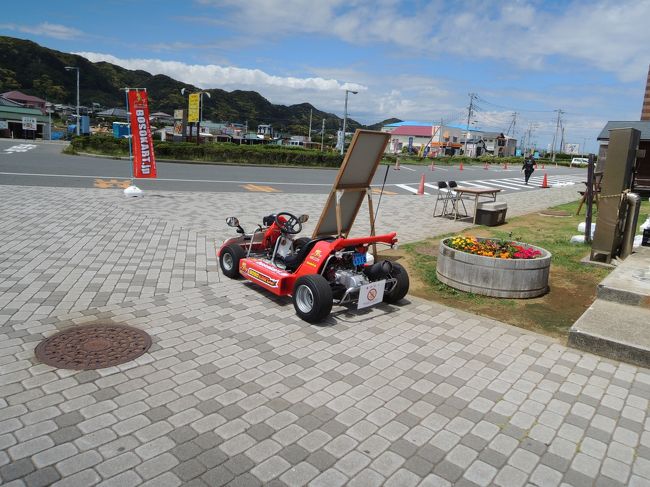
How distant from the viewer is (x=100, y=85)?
481 ft

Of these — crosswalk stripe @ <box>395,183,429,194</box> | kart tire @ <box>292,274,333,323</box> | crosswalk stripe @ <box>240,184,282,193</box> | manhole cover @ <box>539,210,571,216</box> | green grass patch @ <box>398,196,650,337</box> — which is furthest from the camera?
crosswalk stripe @ <box>395,183,429,194</box>

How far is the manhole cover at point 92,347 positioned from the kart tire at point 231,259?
1943 millimetres

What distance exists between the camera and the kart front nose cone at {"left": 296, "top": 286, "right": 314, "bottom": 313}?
5199 millimetres

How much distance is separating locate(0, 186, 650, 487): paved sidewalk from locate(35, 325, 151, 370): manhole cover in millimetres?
131

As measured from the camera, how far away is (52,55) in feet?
447

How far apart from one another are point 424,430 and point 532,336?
251 centimetres

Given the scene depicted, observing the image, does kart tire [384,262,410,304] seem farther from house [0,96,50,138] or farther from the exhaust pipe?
house [0,96,50,138]

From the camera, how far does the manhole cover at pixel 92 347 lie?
4.00m

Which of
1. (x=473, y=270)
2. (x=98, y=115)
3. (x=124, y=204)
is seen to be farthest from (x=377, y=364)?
(x=98, y=115)

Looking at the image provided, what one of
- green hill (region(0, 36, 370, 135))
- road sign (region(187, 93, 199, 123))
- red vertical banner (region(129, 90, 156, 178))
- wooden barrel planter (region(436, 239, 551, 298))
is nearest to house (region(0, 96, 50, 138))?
road sign (region(187, 93, 199, 123))

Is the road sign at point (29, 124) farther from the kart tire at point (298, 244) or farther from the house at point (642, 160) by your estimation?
the kart tire at point (298, 244)

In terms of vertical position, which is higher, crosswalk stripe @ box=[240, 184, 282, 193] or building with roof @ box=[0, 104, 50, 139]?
building with roof @ box=[0, 104, 50, 139]

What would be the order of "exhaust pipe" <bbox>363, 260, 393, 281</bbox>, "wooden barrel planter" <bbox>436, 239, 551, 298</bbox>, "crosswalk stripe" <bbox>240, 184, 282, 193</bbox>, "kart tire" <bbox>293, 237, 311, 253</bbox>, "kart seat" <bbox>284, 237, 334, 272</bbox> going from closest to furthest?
"exhaust pipe" <bbox>363, 260, 393, 281</bbox> < "kart seat" <bbox>284, 237, 334, 272</bbox> < "kart tire" <bbox>293, 237, 311, 253</bbox> < "wooden barrel planter" <bbox>436, 239, 551, 298</bbox> < "crosswalk stripe" <bbox>240, 184, 282, 193</bbox>

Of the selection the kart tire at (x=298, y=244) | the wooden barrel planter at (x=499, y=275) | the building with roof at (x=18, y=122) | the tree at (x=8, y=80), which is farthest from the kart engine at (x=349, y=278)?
the tree at (x=8, y=80)
